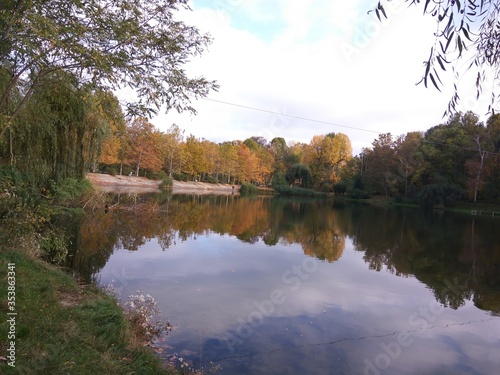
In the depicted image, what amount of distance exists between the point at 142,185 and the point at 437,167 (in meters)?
38.1

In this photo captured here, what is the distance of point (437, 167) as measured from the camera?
161 feet

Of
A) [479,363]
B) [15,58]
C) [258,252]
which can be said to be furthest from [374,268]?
[15,58]

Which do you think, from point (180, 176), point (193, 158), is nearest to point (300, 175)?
point (193, 158)

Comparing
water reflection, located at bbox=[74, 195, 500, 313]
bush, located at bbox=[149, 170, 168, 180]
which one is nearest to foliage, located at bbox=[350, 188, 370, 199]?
bush, located at bbox=[149, 170, 168, 180]

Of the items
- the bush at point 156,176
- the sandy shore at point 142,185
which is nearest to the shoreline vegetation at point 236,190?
the sandy shore at point 142,185

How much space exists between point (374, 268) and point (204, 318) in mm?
7379

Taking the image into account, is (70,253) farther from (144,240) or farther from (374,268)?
(374,268)

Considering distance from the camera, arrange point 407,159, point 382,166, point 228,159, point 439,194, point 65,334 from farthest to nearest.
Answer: point 228,159 → point 382,166 → point 407,159 → point 439,194 → point 65,334

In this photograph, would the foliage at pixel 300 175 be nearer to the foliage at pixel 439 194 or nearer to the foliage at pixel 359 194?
the foliage at pixel 359 194

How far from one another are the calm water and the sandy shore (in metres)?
23.1

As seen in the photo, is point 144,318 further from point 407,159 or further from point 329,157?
point 329,157

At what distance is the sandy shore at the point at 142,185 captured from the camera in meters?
39.2

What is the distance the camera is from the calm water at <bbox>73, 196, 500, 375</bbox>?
5664mm

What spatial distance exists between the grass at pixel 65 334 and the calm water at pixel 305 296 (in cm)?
85
